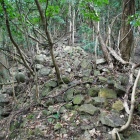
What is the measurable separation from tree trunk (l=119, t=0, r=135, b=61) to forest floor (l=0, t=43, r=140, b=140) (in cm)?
83

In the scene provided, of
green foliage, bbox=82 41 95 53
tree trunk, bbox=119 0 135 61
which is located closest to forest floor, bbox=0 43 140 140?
tree trunk, bbox=119 0 135 61

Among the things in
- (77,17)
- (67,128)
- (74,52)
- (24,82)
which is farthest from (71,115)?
(77,17)

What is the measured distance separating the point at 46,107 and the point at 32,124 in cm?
61

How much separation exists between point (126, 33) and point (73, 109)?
3.27 m

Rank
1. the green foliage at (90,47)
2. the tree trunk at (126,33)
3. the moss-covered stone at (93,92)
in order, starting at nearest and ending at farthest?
the moss-covered stone at (93,92), the tree trunk at (126,33), the green foliage at (90,47)

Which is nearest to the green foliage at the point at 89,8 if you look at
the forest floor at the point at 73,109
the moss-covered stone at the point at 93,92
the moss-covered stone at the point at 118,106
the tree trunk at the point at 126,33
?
the tree trunk at the point at 126,33

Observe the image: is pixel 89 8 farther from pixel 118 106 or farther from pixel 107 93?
pixel 118 106

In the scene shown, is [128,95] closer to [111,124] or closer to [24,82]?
[111,124]

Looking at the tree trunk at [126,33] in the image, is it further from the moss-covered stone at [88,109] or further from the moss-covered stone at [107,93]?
the moss-covered stone at [88,109]

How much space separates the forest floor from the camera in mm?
3643

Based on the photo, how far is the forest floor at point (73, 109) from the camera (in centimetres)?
364

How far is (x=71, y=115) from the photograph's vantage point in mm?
4070

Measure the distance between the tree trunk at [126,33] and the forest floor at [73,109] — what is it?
0.83 m

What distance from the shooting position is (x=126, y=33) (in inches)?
237
